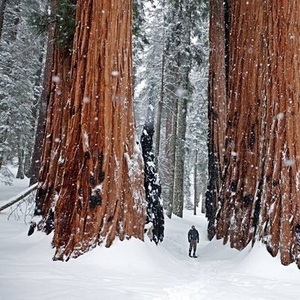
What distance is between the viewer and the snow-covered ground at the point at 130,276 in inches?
150

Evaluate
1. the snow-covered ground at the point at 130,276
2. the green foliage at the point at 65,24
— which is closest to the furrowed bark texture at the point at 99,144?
the snow-covered ground at the point at 130,276

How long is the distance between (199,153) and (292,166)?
25669mm

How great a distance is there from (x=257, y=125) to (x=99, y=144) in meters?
4.05

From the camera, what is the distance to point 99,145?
566 centimetres

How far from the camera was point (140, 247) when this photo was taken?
19.1ft

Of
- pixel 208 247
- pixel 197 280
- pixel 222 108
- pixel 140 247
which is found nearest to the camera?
pixel 197 280

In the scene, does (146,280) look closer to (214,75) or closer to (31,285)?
(31,285)

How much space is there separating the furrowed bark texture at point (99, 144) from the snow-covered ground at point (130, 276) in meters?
0.31

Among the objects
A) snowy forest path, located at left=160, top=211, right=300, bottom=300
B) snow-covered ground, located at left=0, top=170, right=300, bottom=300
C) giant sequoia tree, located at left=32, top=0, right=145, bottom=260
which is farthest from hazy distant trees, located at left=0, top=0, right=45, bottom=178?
snowy forest path, located at left=160, top=211, right=300, bottom=300

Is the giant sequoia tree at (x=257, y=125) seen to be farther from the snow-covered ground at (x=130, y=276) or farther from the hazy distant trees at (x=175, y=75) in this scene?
the hazy distant trees at (x=175, y=75)

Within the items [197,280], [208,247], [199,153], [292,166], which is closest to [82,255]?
[197,280]

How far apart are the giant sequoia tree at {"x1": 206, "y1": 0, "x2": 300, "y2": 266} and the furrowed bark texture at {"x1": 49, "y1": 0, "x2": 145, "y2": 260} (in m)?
2.15

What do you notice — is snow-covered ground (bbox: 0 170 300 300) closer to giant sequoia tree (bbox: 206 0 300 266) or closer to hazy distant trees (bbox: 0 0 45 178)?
giant sequoia tree (bbox: 206 0 300 266)

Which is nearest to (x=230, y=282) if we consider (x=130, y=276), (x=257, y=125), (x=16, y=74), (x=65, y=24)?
(x=130, y=276)
